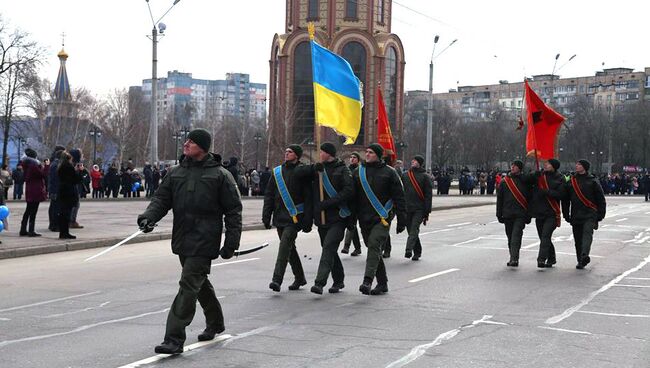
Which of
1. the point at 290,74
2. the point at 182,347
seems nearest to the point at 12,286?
the point at 182,347

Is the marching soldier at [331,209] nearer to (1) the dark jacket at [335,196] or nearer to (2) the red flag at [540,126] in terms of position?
(1) the dark jacket at [335,196]

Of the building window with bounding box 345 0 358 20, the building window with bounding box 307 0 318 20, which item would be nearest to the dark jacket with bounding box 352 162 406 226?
the building window with bounding box 345 0 358 20

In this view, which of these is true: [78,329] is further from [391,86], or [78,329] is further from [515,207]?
[391,86]

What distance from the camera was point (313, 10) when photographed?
225 ft

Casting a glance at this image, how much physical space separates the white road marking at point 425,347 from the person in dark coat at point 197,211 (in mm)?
1704

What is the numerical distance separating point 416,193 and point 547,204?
232 centimetres

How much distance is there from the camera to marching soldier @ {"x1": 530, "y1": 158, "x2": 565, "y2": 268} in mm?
13922

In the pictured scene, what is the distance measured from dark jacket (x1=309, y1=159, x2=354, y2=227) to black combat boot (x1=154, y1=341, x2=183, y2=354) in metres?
3.66

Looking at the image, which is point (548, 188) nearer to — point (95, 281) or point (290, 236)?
point (290, 236)

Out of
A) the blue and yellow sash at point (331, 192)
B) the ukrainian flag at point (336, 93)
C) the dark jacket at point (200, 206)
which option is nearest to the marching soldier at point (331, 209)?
the blue and yellow sash at point (331, 192)

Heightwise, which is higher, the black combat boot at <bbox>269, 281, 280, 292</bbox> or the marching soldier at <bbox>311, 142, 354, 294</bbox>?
the marching soldier at <bbox>311, 142, 354, 294</bbox>

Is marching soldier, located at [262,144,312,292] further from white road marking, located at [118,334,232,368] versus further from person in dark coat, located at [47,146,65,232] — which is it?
person in dark coat, located at [47,146,65,232]

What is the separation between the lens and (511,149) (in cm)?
10750

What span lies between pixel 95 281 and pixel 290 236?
2958 millimetres
